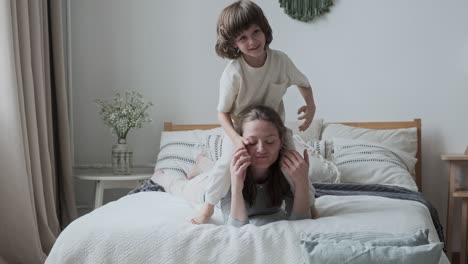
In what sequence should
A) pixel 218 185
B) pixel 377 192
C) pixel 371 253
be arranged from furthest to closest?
pixel 377 192 → pixel 218 185 → pixel 371 253

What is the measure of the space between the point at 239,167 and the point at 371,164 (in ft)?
3.79

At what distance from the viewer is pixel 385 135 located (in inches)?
128

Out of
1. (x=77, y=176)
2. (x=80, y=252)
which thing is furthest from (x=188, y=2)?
(x=80, y=252)

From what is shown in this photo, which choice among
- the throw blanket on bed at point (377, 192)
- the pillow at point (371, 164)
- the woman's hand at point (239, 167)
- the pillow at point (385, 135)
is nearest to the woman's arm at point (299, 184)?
the woman's hand at point (239, 167)

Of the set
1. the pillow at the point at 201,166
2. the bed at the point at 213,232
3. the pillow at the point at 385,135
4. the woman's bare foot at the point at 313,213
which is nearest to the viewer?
the bed at the point at 213,232

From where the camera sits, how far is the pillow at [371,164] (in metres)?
2.86

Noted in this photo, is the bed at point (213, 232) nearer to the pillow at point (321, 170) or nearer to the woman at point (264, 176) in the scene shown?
the woman at point (264, 176)

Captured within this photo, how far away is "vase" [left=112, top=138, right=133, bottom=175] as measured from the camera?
137 inches

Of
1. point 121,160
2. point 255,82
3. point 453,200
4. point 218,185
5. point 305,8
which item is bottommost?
point 453,200

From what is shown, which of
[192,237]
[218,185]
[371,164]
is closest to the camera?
[192,237]

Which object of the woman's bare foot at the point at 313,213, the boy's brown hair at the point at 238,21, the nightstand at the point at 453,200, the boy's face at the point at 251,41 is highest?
the boy's brown hair at the point at 238,21

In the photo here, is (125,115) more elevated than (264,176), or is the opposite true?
(125,115)

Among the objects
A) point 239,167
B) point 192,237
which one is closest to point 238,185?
point 239,167

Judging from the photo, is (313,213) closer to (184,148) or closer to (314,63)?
(184,148)
